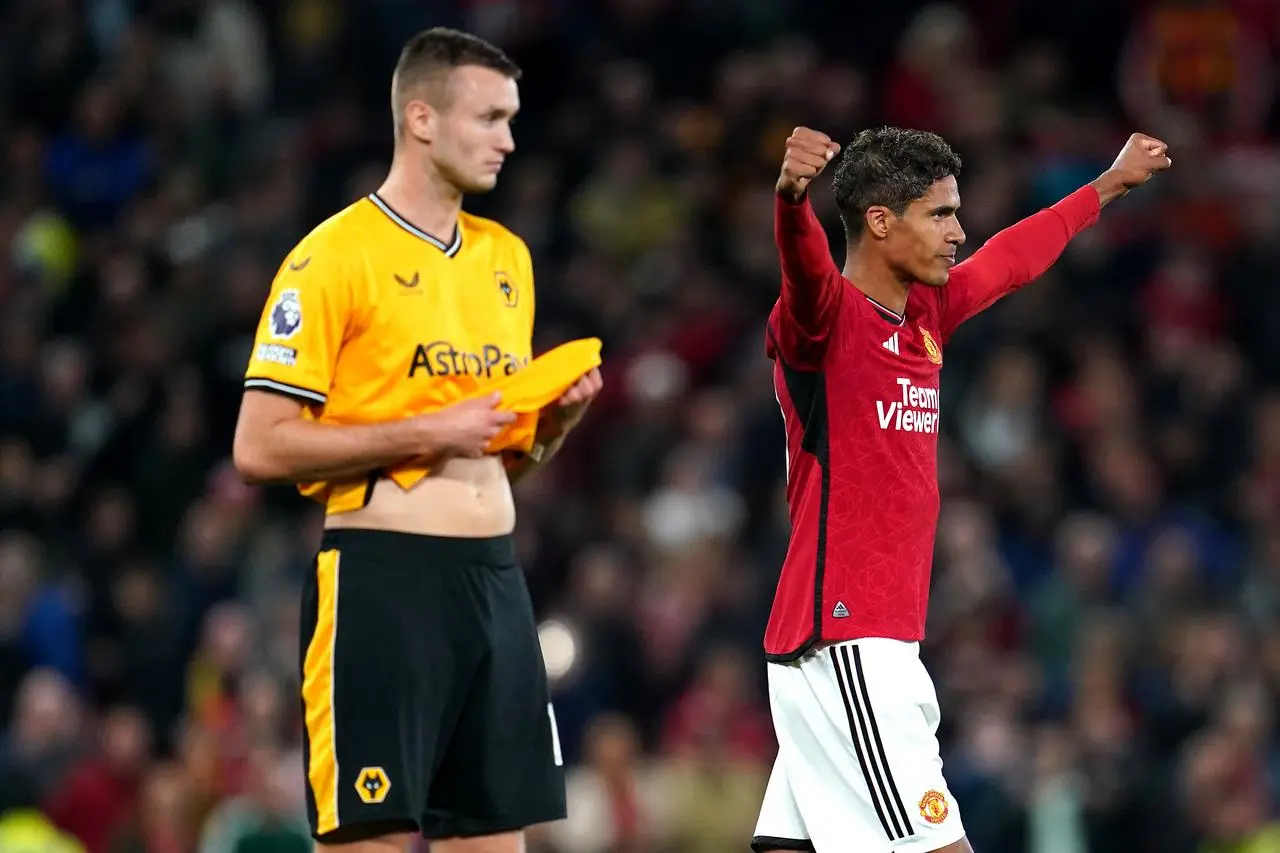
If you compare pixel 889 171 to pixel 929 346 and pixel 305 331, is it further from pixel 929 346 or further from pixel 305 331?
pixel 305 331

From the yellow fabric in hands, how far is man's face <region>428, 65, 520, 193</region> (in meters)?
0.49

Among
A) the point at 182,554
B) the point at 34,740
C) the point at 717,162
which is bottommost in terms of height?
the point at 34,740

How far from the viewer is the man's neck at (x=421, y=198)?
575 centimetres

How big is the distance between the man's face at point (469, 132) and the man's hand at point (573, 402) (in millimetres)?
564

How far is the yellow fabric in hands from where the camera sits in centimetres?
556

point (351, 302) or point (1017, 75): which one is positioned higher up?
point (1017, 75)

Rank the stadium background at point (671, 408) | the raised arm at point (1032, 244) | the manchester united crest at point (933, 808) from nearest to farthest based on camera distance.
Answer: the manchester united crest at point (933, 808) < the raised arm at point (1032, 244) < the stadium background at point (671, 408)

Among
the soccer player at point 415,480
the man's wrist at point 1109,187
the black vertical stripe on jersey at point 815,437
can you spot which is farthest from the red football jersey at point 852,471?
the man's wrist at point 1109,187

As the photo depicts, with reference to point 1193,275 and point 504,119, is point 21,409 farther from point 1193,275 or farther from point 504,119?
point 504,119

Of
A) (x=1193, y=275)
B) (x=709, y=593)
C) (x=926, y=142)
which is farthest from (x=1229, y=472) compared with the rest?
(x=926, y=142)

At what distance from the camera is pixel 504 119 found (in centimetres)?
580

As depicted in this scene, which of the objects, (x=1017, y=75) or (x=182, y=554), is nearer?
(x=182, y=554)

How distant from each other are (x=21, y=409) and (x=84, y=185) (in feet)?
8.43

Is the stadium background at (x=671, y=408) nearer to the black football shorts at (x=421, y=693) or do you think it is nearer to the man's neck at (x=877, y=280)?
the black football shorts at (x=421, y=693)
